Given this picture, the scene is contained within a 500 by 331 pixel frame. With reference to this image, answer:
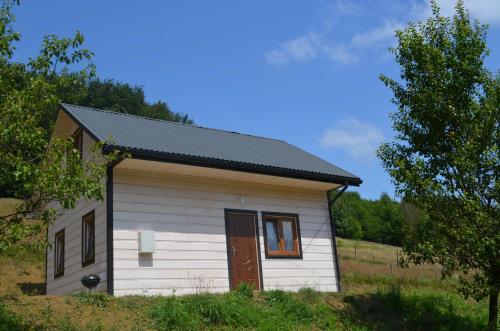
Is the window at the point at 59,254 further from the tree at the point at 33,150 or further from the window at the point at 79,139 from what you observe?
the tree at the point at 33,150

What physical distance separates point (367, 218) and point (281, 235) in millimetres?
48907

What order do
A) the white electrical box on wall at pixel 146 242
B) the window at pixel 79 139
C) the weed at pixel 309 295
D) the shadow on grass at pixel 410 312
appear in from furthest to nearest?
the window at pixel 79 139
the weed at pixel 309 295
the shadow on grass at pixel 410 312
the white electrical box on wall at pixel 146 242

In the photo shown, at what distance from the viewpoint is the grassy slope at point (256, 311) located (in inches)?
436

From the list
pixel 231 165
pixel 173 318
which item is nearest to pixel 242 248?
pixel 231 165

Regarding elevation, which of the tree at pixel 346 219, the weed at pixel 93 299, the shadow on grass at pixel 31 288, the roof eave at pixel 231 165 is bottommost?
the weed at pixel 93 299

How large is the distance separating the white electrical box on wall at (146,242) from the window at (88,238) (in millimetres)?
1437

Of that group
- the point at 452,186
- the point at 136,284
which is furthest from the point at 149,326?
the point at 452,186

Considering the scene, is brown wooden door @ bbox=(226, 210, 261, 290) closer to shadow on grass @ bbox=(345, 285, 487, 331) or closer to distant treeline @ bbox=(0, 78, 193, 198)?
shadow on grass @ bbox=(345, 285, 487, 331)

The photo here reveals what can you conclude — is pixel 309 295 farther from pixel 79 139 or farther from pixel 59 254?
pixel 79 139

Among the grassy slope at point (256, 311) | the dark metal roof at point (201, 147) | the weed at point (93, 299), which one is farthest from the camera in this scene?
the dark metal roof at point (201, 147)

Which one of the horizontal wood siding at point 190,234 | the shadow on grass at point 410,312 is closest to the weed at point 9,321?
the horizontal wood siding at point 190,234

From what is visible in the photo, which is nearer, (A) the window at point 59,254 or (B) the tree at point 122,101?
(A) the window at point 59,254

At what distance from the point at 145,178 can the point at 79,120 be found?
2.64m

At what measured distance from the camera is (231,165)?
15375mm
